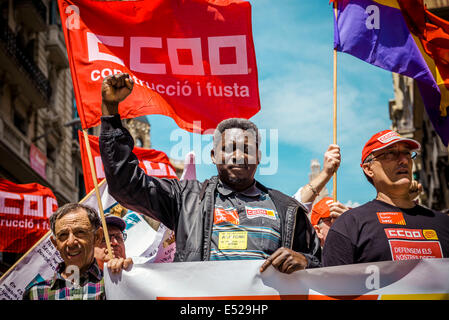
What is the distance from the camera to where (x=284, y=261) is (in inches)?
135

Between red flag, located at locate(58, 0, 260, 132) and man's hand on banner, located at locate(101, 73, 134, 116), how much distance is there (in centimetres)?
135

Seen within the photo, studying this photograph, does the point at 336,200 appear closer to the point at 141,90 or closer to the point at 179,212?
the point at 179,212

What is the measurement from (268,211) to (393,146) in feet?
3.24

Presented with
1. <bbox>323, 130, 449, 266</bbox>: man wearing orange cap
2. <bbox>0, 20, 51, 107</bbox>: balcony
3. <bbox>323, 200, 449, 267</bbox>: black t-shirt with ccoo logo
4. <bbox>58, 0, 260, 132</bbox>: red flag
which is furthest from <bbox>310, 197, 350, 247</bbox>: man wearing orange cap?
<bbox>0, 20, 51, 107</bbox>: balcony

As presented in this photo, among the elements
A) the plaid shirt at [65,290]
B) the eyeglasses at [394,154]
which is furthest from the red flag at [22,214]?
the eyeglasses at [394,154]

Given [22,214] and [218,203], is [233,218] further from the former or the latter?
[22,214]

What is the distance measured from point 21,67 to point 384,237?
1990 cm

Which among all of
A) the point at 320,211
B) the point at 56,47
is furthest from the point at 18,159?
the point at 320,211

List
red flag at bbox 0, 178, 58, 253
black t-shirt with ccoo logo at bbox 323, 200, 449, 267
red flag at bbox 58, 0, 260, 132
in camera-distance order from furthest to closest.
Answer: red flag at bbox 0, 178, 58, 253 < red flag at bbox 58, 0, 260, 132 < black t-shirt with ccoo logo at bbox 323, 200, 449, 267

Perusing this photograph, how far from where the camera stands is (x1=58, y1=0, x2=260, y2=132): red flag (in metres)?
5.38

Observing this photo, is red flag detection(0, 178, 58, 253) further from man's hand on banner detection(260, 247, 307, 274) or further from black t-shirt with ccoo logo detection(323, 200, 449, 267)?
man's hand on banner detection(260, 247, 307, 274)

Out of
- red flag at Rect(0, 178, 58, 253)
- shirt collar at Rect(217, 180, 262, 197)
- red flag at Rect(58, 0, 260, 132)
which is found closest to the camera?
shirt collar at Rect(217, 180, 262, 197)

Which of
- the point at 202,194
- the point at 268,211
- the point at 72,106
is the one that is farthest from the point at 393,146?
the point at 72,106

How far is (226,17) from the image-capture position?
5773mm
